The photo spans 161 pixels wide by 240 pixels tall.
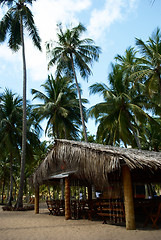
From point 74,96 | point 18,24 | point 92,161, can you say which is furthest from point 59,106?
point 92,161

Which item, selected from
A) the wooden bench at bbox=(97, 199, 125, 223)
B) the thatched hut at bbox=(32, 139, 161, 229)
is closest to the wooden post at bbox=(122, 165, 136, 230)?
the thatched hut at bbox=(32, 139, 161, 229)

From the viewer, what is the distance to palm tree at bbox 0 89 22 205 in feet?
62.6

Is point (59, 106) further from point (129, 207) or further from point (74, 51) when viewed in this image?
point (129, 207)

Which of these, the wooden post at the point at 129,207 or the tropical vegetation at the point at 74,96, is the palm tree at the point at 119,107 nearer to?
the tropical vegetation at the point at 74,96

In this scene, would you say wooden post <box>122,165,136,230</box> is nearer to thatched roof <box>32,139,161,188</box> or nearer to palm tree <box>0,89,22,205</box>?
thatched roof <box>32,139,161,188</box>

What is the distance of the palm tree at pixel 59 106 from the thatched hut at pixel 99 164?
29.9ft

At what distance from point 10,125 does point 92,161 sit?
13.5m

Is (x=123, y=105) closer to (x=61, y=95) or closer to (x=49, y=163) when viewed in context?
(x=61, y=95)

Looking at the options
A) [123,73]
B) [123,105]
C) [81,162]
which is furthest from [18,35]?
[81,162]

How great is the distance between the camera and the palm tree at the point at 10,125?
19.1 m

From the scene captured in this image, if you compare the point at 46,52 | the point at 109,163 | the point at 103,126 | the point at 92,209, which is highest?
the point at 46,52

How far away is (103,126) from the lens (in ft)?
60.0

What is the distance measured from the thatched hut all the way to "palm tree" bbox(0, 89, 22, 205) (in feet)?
27.1

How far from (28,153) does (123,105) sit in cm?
987
